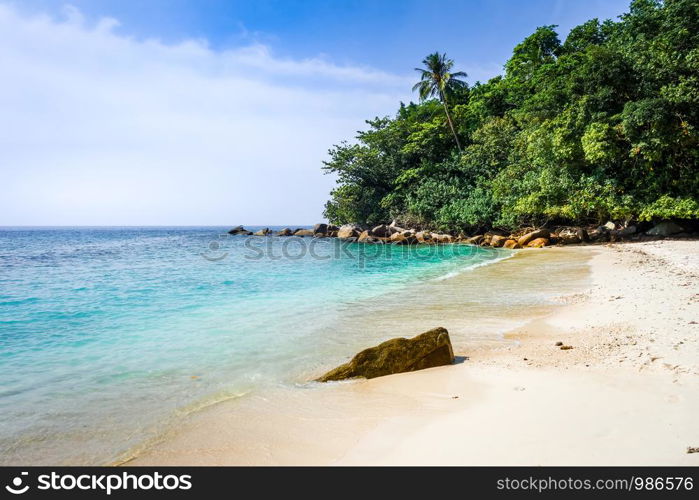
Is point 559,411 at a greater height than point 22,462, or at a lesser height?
greater

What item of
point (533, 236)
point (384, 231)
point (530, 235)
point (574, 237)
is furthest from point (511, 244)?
point (384, 231)

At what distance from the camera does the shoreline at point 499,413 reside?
3.10m

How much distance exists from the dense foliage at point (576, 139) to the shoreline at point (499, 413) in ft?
57.0

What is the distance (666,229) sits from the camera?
21828 mm

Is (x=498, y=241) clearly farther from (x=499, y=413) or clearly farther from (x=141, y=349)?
(x=499, y=413)

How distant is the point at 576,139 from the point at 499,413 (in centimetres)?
2326

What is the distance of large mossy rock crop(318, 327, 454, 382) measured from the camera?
5.52 m

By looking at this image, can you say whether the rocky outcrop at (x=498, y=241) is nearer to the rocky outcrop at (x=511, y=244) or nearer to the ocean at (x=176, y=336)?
the rocky outcrop at (x=511, y=244)

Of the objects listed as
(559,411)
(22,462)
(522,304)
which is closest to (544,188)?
(522,304)

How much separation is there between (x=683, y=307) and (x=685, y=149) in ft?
58.0

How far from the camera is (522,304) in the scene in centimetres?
974

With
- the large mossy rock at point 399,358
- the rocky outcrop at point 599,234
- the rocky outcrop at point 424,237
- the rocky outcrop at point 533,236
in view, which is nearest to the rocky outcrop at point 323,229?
the rocky outcrop at point 424,237

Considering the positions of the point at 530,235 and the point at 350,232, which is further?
the point at 350,232
